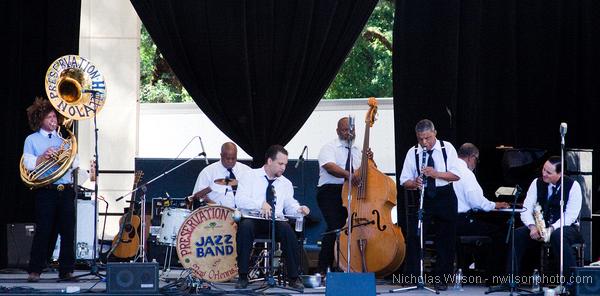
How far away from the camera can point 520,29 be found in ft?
37.0

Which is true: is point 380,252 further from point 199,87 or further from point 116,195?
point 116,195

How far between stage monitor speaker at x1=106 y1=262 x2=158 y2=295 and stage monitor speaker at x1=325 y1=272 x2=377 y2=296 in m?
1.57

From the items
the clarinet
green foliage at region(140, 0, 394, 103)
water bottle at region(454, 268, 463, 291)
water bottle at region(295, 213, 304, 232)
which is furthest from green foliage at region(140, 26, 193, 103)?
water bottle at region(454, 268, 463, 291)

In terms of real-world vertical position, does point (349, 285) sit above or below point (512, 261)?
below

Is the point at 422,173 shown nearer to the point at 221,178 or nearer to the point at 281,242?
the point at 281,242

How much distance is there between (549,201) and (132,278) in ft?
12.8

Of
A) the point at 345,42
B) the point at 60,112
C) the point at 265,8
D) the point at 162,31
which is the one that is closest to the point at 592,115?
the point at 345,42

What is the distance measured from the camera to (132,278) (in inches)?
344

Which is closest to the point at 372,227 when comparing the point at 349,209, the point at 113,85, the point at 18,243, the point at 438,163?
the point at 349,209

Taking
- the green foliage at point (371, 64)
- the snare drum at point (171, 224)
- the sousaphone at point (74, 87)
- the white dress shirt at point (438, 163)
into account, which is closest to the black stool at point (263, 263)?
the snare drum at point (171, 224)

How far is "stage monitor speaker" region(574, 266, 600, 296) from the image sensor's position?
28.0 ft

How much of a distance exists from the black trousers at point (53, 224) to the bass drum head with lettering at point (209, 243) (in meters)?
1.06

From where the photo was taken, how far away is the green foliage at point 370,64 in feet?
61.2

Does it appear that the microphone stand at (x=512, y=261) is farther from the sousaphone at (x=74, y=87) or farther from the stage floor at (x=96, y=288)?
the sousaphone at (x=74, y=87)
